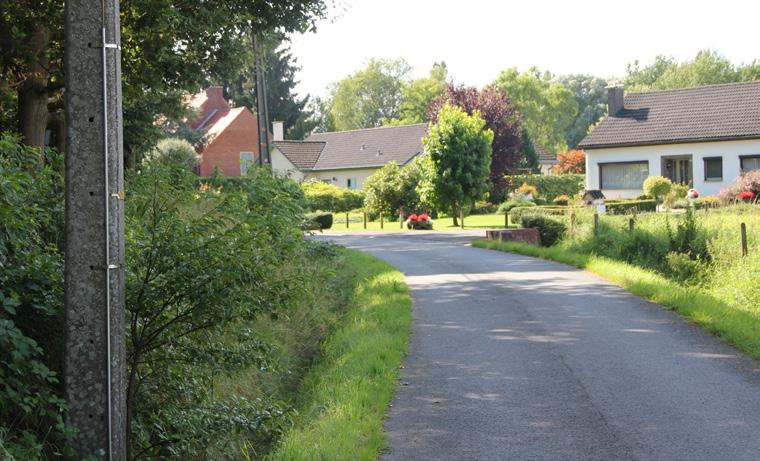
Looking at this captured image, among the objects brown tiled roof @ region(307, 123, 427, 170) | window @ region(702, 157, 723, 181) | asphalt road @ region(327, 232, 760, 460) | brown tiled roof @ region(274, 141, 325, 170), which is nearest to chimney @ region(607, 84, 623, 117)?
window @ region(702, 157, 723, 181)

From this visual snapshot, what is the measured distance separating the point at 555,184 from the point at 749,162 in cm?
1417

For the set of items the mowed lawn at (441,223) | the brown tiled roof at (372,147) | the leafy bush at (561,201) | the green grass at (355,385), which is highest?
the brown tiled roof at (372,147)

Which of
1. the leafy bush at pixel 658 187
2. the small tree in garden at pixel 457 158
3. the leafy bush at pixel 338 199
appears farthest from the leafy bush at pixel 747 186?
the leafy bush at pixel 338 199

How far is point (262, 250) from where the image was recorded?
7367mm

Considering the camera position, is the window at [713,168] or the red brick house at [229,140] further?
the red brick house at [229,140]

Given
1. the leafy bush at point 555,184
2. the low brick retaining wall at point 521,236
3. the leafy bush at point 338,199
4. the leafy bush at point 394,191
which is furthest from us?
the leafy bush at point 555,184

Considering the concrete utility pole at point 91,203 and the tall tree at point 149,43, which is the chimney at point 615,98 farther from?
the concrete utility pole at point 91,203

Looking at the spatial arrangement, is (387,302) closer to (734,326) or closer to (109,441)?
(734,326)

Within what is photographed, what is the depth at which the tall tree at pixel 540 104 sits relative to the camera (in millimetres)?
99688

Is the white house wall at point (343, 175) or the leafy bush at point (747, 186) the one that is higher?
the white house wall at point (343, 175)

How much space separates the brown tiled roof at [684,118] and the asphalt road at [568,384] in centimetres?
3764

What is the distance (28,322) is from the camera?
6.56 meters

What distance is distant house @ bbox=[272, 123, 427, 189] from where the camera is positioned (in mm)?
70000

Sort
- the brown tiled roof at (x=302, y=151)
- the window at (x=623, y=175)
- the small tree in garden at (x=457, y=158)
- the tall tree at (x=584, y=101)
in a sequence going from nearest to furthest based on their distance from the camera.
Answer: the small tree in garden at (x=457, y=158) < the window at (x=623, y=175) < the brown tiled roof at (x=302, y=151) < the tall tree at (x=584, y=101)
